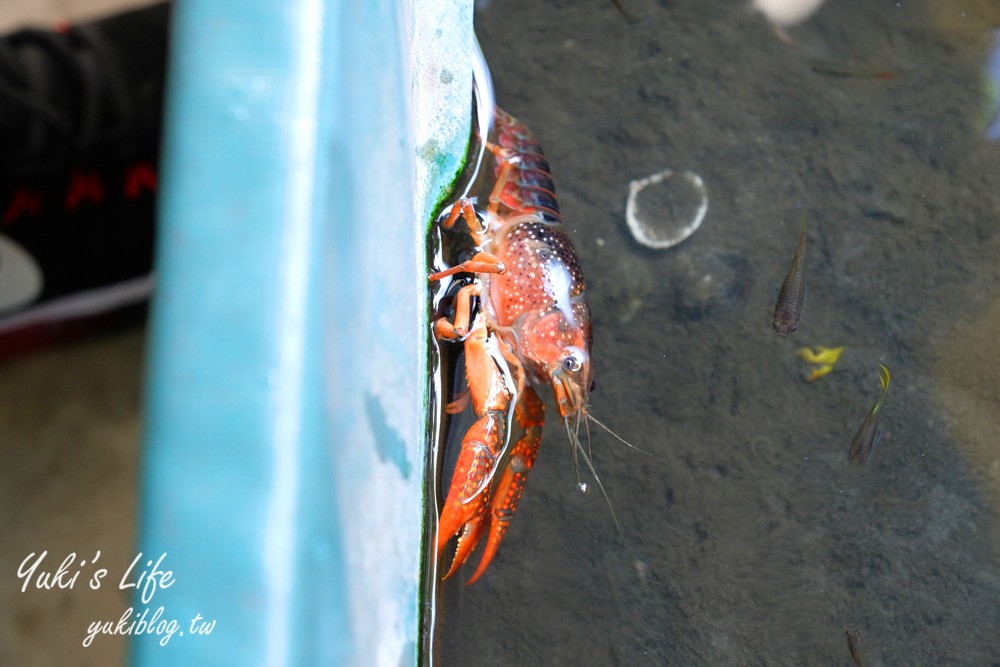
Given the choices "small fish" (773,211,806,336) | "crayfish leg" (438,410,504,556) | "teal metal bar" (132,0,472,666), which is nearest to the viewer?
"teal metal bar" (132,0,472,666)

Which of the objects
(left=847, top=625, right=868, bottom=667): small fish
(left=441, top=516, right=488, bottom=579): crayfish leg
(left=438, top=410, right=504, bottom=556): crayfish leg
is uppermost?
(left=438, top=410, right=504, bottom=556): crayfish leg

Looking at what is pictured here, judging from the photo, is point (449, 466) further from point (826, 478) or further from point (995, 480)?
point (995, 480)

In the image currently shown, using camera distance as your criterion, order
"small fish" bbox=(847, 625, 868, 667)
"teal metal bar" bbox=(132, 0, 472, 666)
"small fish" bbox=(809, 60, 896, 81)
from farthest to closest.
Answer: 1. "small fish" bbox=(809, 60, 896, 81)
2. "small fish" bbox=(847, 625, 868, 667)
3. "teal metal bar" bbox=(132, 0, 472, 666)

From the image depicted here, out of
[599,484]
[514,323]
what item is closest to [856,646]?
[599,484]

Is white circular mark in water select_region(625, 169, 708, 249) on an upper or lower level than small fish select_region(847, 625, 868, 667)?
upper

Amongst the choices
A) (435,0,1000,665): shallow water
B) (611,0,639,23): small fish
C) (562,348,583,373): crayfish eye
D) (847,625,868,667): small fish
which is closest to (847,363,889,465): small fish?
(435,0,1000,665): shallow water

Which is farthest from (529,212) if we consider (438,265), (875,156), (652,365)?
(875,156)

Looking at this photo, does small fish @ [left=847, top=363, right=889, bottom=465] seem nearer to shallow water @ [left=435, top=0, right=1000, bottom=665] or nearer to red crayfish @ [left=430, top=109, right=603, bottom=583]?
shallow water @ [left=435, top=0, right=1000, bottom=665]
